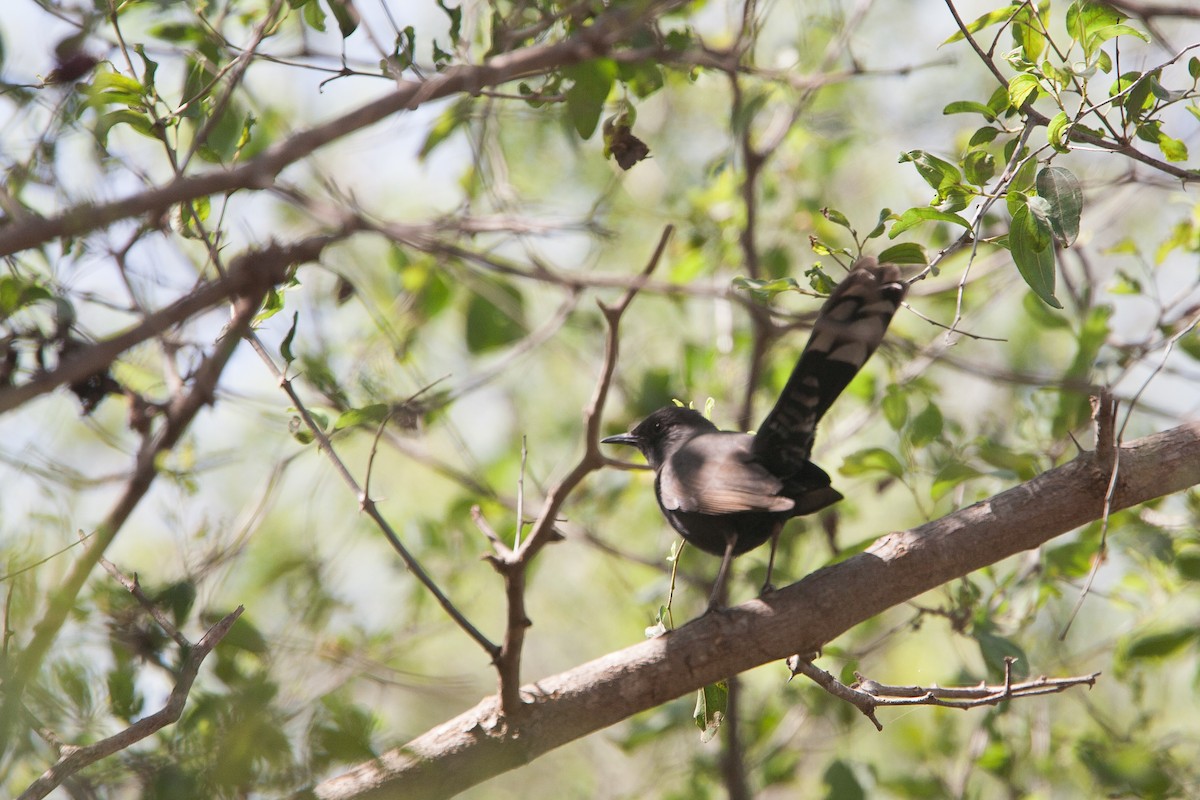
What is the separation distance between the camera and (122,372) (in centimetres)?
455

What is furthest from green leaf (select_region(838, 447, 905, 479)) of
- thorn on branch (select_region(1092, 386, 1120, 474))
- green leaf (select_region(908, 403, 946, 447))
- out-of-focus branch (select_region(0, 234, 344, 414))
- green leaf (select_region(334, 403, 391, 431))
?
out-of-focus branch (select_region(0, 234, 344, 414))

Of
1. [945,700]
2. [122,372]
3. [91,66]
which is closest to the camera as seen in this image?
[945,700]

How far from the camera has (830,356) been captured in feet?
12.3

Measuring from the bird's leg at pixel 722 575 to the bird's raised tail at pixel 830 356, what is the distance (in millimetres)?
372

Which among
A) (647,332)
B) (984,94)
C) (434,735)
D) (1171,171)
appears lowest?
(434,735)

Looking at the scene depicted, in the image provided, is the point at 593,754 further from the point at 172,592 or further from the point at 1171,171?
the point at 1171,171

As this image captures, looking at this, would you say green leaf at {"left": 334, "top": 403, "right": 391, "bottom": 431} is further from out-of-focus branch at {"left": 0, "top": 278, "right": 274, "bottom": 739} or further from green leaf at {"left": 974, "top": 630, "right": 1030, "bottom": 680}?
green leaf at {"left": 974, "top": 630, "right": 1030, "bottom": 680}

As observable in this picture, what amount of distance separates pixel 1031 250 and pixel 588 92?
170 centimetres

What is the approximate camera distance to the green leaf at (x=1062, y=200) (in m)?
3.00

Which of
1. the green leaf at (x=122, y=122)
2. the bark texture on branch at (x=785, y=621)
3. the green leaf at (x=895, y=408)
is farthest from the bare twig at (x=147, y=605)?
the green leaf at (x=895, y=408)

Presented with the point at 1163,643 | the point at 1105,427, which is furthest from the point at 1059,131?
the point at 1163,643

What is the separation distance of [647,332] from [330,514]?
3.47m

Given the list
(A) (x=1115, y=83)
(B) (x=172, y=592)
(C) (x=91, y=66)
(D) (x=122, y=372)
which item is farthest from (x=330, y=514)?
(A) (x=1115, y=83)

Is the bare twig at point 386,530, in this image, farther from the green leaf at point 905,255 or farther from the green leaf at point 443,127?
the green leaf at point 905,255
